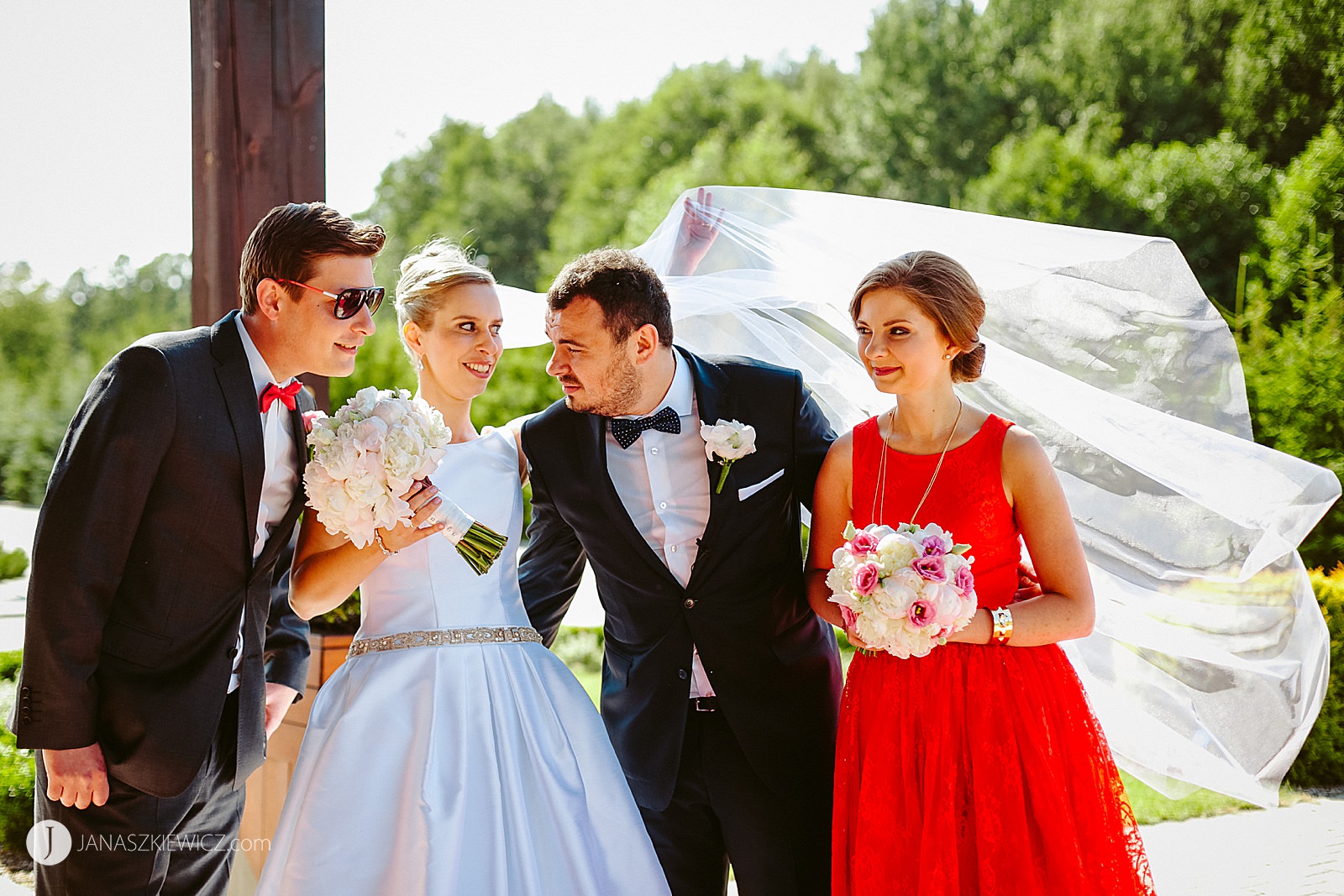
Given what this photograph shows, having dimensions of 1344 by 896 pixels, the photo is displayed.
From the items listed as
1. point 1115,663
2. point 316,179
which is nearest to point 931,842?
point 1115,663

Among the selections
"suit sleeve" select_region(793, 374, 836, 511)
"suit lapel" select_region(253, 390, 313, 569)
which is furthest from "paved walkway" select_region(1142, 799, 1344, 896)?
"suit lapel" select_region(253, 390, 313, 569)

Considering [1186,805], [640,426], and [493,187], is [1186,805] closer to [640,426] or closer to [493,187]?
[640,426]

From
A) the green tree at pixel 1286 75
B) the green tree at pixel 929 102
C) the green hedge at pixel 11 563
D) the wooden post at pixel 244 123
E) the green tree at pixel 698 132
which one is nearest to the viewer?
the wooden post at pixel 244 123

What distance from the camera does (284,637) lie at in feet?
10.7

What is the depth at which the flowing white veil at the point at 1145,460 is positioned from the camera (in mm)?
3459

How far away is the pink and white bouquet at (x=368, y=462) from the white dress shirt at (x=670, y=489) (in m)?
0.68

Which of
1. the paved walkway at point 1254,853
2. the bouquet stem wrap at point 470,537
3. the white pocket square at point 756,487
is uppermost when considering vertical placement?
the white pocket square at point 756,487

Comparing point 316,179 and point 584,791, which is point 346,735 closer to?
point 584,791

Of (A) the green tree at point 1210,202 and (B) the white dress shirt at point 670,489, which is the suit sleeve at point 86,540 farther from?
(A) the green tree at point 1210,202

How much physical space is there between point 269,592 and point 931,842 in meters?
1.93

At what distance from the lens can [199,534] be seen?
2676mm

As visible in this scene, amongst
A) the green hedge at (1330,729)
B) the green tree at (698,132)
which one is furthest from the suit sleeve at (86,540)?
the green tree at (698,132)

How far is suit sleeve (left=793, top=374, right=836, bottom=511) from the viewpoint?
10.9 ft

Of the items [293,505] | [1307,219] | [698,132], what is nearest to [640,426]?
[293,505]
